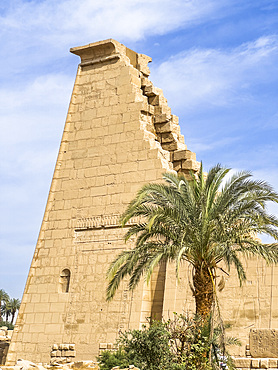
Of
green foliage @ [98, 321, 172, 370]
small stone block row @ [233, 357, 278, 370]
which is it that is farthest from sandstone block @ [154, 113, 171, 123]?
small stone block row @ [233, 357, 278, 370]

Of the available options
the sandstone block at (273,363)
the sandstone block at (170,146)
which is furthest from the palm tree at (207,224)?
the sandstone block at (170,146)

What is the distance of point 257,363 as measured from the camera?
39.4 feet

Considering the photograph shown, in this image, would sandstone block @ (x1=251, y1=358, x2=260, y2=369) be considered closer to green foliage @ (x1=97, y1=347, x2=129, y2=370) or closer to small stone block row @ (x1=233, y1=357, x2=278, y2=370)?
small stone block row @ (x1=233, y1=357, x2=278, y2=370)

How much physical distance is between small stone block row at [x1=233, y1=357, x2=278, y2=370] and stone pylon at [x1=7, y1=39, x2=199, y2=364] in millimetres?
4186

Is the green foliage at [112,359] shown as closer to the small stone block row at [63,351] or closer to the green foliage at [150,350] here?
the green foliage at [150,350]

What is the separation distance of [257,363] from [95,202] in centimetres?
765

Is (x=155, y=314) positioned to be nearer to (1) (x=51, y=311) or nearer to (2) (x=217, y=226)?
(1) (x=51, y=311)

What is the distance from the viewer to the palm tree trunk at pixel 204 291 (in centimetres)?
1293

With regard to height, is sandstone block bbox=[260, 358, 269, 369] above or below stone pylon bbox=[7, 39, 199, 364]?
below

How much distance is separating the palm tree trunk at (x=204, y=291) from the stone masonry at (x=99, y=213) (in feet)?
8.96

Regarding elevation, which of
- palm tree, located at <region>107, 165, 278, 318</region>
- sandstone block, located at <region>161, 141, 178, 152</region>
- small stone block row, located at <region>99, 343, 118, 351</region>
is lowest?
small stone block row, located at <region>99, 343, 118, 351</region>

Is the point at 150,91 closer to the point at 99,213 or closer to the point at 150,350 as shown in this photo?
the point at 99,213

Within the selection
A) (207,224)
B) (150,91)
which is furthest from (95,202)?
(207,224)

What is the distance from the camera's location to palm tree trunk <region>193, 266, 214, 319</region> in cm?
1293
